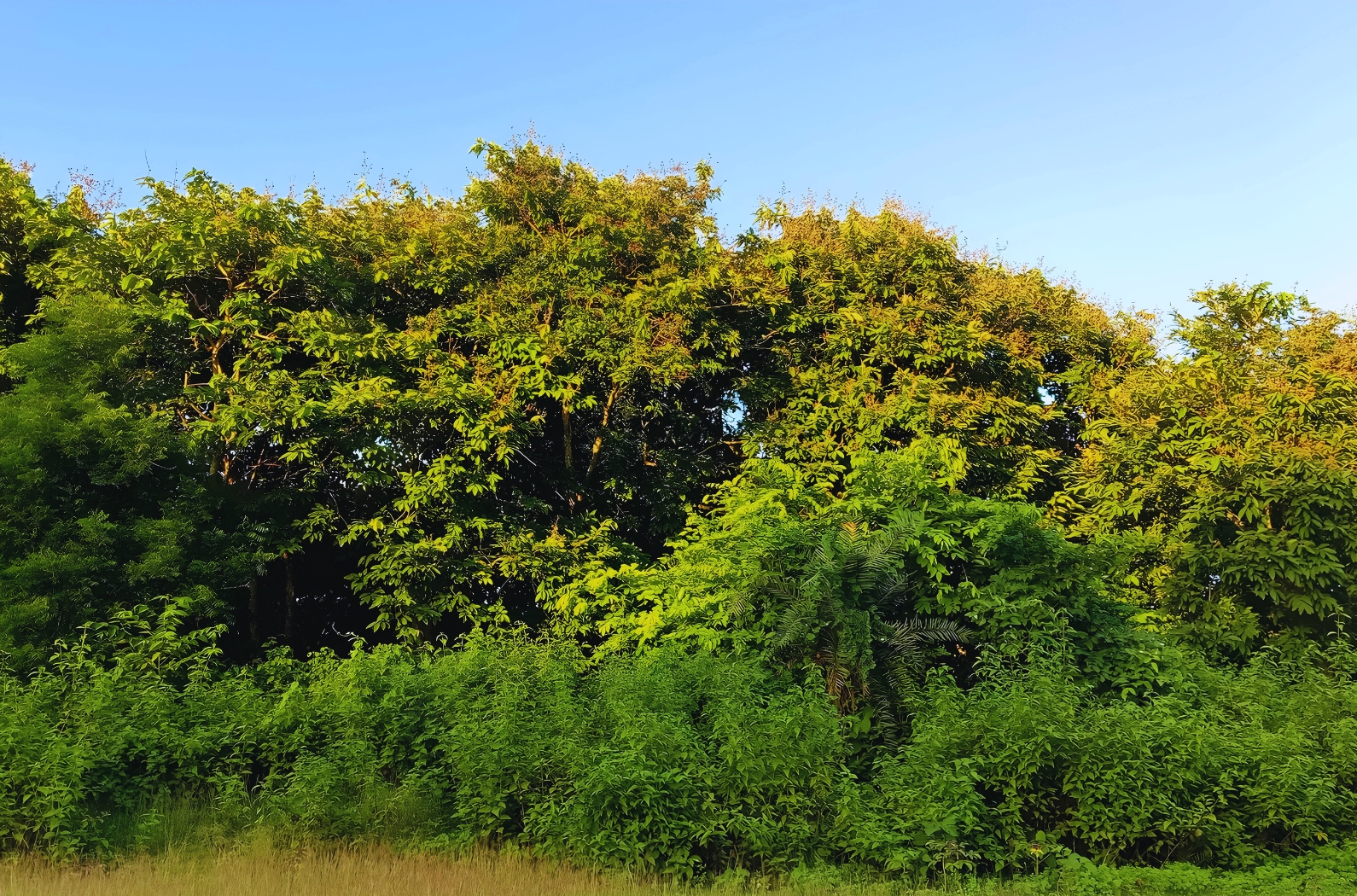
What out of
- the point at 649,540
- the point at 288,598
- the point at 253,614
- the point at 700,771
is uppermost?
the point at 649,540

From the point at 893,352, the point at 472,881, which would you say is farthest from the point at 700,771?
the point at 893,352

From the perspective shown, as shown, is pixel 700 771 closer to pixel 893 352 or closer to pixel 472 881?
pixel 472 881

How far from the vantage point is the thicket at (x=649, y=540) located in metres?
7.70

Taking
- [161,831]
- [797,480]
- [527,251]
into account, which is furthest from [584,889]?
[527,251]

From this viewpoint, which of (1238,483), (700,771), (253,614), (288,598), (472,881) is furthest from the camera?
(288,598)

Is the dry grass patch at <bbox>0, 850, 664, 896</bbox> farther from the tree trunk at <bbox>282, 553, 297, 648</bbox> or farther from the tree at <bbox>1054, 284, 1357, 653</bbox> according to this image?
the tree trunk at <bbox>282, 553, 297, 648</bbox>

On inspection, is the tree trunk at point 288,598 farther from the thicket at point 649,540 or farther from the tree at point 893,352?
the tree at point 893,352

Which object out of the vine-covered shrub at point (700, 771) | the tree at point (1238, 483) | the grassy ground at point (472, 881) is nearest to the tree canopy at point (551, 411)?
the tree at point (1238, 483)

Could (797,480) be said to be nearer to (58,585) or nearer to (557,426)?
(557,426)

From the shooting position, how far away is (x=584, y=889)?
267 inches

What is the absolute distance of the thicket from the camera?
770 cm

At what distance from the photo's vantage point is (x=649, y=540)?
18609mm

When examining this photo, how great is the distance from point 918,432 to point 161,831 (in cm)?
1202

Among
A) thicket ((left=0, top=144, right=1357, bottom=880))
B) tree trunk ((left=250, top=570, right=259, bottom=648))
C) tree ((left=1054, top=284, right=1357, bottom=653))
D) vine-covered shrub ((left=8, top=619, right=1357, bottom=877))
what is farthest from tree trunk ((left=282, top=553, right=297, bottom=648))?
tree ((left=1054, top=284, right=1357, bottom=653))
